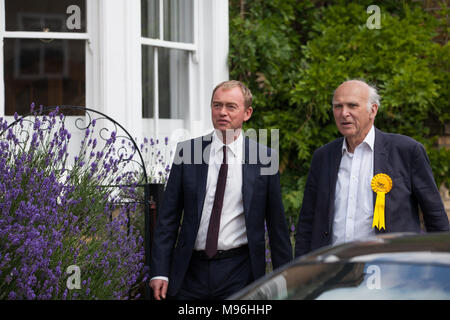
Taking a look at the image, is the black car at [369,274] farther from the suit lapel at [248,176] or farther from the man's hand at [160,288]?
the man's hand at [160,288]

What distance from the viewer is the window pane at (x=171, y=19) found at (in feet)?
22.0

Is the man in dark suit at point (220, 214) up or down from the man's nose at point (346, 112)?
down

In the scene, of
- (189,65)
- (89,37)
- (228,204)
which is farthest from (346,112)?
(189,65)

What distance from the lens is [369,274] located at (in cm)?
227

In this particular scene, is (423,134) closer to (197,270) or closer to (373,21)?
(373,21)

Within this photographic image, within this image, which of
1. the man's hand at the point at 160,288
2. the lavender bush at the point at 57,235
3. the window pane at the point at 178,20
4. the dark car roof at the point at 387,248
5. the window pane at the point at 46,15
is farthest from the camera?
the window pane at the point at 178,20

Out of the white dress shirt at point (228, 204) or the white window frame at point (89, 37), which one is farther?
the white window frame at point (89, 37)

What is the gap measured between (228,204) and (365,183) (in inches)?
29.2

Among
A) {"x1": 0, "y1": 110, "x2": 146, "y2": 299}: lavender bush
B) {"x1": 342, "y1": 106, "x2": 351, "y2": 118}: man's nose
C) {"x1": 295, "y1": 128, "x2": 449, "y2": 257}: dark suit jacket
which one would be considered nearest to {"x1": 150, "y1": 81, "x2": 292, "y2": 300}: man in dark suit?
{"x1": 295, "y1": 128, "x2": 449, "y2": 257}: dark suit jacket

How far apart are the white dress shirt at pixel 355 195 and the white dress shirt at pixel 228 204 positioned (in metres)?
0.52

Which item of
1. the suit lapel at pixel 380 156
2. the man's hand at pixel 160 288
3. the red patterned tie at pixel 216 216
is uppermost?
the suit lapel at pixel 380 156

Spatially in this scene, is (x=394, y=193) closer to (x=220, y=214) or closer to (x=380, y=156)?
(x=380, y=156)

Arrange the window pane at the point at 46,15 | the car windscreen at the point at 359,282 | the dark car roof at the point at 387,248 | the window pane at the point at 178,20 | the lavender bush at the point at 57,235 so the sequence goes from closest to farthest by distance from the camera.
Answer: the car windscreen at the point at 359,282
the dark car roof at the point at 387,248
the lavender bush at the point at 57,235
the window pane at the point at 46,15
the window pane at the point at 178,20

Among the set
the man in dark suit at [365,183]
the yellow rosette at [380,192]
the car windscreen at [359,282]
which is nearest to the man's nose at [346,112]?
the man in dark suit at [365,183]
